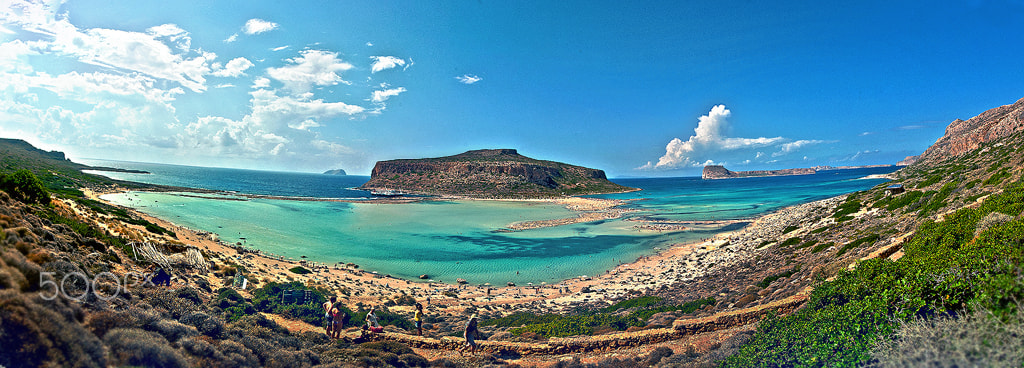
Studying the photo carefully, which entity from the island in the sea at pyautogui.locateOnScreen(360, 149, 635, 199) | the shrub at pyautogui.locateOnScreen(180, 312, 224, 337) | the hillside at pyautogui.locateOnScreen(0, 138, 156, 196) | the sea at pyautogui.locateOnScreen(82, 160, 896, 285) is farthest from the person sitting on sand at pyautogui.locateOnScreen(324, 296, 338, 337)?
the island in the sea at pyautogui.locateOnScreen(360, 149, 635, 199)

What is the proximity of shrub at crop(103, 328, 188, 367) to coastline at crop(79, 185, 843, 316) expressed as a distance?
31.2 feet

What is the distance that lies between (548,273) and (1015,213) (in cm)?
1829

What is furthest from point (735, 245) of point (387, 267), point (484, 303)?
point (387, 267)

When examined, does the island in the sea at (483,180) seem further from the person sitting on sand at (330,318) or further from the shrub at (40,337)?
the shrub at (40,337)

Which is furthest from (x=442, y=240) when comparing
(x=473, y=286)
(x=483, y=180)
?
(x=483, y=180)

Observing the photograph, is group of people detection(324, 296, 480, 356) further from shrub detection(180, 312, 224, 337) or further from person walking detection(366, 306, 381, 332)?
shrub detection(180, 312, 224, 337)

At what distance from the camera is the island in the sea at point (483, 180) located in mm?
106438

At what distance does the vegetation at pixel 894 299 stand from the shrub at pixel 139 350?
9.76m

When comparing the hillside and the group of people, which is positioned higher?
the hillside

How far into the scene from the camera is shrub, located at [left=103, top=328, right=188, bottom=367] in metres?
4.90

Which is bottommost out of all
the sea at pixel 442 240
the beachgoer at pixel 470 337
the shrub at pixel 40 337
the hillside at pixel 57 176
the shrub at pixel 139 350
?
the sea at pixel 442 240

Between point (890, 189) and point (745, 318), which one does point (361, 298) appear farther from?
point (890, 189)

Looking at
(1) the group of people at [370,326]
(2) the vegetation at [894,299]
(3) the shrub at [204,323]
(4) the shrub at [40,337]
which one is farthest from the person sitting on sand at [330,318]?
(2) the vegetation at [894,299]

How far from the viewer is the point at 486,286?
20125mm
